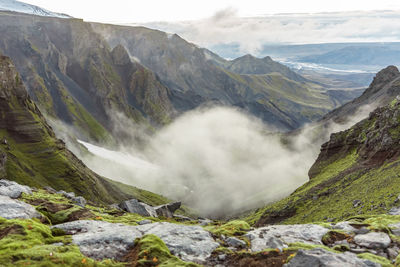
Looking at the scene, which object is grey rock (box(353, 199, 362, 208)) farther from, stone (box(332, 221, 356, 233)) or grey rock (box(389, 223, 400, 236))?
grey rock (box(389, 223, 400, 236))

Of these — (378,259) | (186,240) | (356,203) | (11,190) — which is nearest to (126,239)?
(186,240)

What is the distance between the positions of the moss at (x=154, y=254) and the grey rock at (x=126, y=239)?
1.31 m

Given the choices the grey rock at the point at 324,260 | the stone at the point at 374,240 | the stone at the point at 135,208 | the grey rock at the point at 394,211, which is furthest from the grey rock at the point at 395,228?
the stone at the point at 135,208

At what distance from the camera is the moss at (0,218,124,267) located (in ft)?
62.8

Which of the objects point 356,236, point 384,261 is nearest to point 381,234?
point 356,236

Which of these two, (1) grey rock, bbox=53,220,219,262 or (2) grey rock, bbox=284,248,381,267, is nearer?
(2) grey rock, bbox=284,248,381,267

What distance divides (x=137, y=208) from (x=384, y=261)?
45084 millimetres

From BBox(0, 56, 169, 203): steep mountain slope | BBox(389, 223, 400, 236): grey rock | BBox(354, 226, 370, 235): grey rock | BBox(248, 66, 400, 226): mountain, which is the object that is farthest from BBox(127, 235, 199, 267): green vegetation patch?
BBox(0, 56, 169, 203): steep mountain slope

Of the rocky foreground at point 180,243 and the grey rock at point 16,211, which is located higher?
the grey rock at point 16,211

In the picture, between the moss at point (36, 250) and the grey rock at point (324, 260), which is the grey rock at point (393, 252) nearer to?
the grey rock at point (324, 260)

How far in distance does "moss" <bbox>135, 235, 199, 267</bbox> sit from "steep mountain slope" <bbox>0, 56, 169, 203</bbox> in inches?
4358

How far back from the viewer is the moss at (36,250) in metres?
19.1

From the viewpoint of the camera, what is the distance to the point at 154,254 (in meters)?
22.8

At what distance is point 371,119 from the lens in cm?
10806
